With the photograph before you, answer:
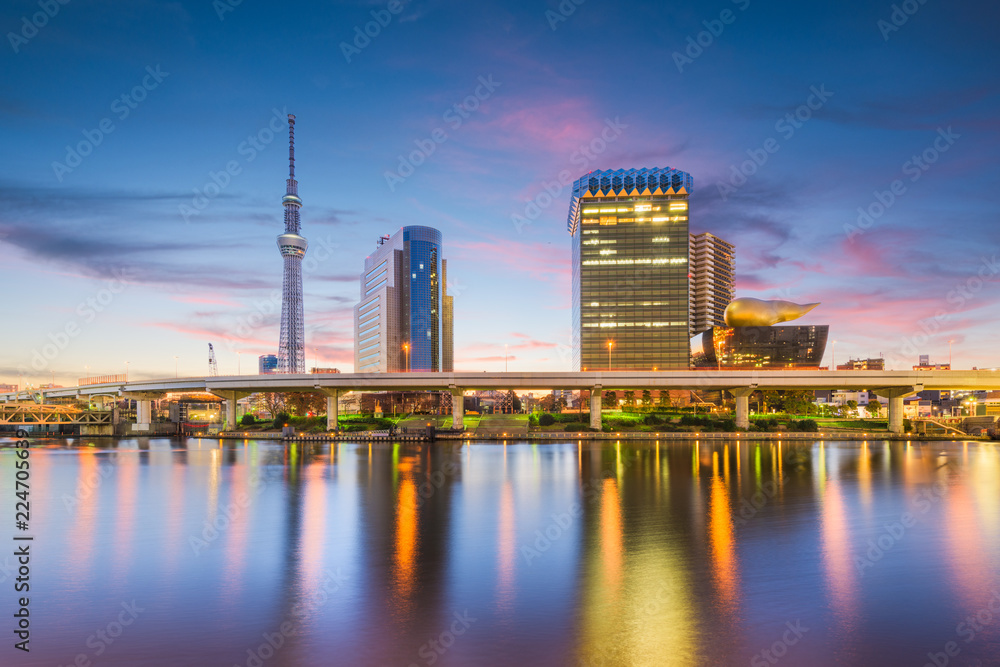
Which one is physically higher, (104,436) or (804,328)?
(804,328)

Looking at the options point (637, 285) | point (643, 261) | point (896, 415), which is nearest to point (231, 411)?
point (896, 415)

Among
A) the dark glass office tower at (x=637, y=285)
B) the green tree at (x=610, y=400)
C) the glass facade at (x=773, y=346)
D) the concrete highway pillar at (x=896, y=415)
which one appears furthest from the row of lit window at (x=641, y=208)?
the concrete highway pillar at (x=896, y=415)

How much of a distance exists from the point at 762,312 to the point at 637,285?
41293mm

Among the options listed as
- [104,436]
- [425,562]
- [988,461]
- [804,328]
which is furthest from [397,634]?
[804,328]

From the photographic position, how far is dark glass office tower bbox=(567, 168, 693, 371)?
632 feet

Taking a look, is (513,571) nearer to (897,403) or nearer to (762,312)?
(897,403)

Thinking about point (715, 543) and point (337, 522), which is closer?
point (715, 543)

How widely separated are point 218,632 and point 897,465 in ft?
196

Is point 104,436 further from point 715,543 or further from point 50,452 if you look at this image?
point 715,543

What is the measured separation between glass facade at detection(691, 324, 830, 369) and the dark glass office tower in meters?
18.1

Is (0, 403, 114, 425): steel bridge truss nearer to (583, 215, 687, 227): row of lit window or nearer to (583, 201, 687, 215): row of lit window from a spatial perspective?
(583, 215, 687, 227): row of lit window

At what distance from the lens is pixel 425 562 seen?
73.1ft

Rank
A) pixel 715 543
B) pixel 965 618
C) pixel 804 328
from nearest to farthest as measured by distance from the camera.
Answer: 1. pixel 965 618
2. pixel 715 543
3. pixel 804 328

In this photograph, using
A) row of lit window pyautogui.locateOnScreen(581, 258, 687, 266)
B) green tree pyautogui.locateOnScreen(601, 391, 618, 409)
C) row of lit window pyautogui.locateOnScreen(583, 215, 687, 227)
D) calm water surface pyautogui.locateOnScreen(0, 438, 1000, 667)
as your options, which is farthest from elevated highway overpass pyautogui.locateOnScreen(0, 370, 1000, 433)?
row of lit window pyautogui.locateOnScreen(583, 215, 687, 227)
